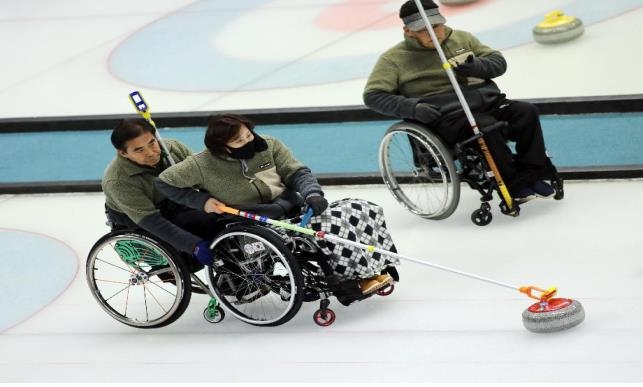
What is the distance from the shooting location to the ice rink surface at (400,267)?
12.2 feet

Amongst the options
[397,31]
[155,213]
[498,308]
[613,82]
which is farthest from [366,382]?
[397,31]

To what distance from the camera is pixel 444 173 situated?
4.54m

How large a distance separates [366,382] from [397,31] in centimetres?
413

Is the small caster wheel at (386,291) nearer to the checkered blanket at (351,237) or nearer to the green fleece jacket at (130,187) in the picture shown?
the checkered blanket at (351,237)

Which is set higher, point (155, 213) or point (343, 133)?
point (155, 213)

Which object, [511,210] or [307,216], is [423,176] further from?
[307,216]

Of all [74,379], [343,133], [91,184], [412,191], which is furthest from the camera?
[343,133]

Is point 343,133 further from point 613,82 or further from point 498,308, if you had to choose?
point 498,308

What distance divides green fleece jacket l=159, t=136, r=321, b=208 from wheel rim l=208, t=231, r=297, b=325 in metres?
0.16

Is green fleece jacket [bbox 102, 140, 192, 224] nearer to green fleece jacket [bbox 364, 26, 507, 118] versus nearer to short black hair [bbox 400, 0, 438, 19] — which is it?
green fleece jacket [bbox 364, 26, 507, 118]

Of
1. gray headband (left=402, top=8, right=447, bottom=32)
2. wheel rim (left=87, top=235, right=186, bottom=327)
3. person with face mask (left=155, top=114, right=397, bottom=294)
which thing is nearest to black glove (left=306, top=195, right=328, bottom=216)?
person with face mask (left=155, top=114, right=397, bottom=294)

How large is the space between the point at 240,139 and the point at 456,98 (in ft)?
3.54

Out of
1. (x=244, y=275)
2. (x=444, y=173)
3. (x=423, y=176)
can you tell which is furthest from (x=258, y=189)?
(x=423, y=176)

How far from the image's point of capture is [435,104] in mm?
4605
